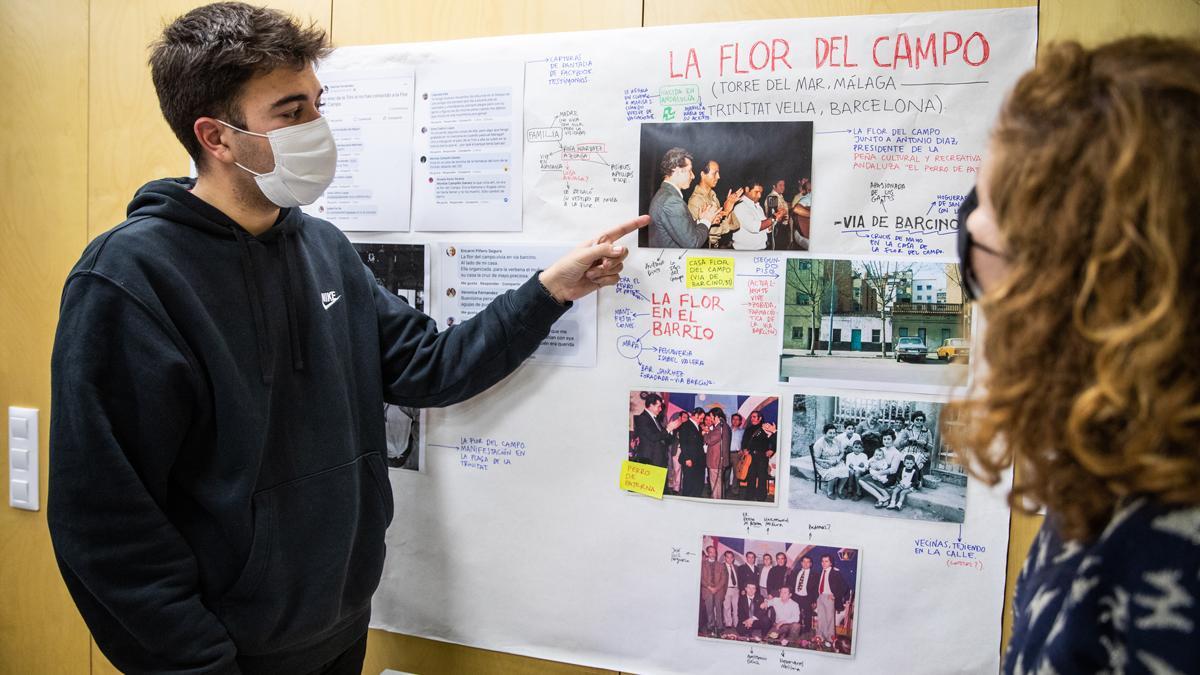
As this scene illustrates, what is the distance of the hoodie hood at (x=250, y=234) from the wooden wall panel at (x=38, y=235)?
2.60 ft

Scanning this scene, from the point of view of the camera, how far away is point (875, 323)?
1.34 m

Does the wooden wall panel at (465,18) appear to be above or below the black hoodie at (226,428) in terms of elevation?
above

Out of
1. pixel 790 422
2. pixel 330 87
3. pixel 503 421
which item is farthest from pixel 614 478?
pixel 330 87

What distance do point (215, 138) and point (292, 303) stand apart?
30 centimetres

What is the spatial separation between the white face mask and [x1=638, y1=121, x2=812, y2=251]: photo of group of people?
0.59 meters

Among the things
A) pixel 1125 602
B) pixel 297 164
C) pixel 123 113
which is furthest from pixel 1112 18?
pixel 123 113

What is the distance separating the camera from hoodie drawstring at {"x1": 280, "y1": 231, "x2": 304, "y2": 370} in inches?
50.5

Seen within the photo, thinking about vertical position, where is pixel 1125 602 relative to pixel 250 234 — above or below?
below

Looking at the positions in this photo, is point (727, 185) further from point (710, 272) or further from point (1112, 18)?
point (1112, 18)

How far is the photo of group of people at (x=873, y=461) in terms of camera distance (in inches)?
52.4

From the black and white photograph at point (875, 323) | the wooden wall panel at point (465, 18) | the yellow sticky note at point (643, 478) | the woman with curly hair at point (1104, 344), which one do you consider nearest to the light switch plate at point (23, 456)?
the wooden wall panel at point (465, 18)

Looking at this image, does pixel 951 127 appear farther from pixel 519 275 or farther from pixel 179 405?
pixel 179 405

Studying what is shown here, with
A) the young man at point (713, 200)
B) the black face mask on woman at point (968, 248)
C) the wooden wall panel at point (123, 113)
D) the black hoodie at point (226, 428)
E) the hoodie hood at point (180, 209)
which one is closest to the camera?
the black face mask on woman at point (968, 248)

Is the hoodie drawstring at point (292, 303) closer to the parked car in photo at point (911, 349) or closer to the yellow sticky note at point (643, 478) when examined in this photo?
the yellow sticky note at point (643, 478)
